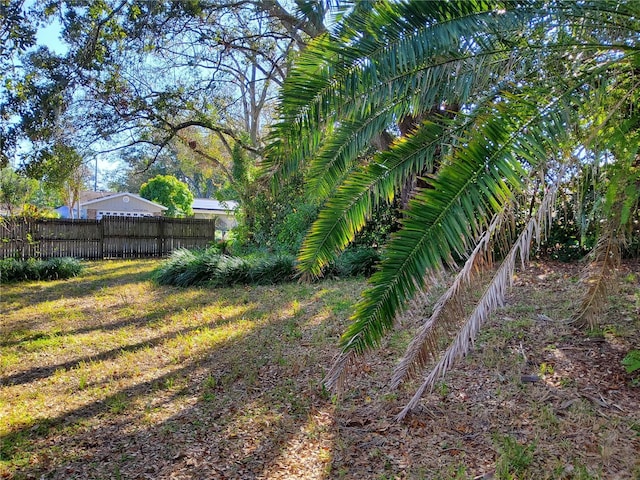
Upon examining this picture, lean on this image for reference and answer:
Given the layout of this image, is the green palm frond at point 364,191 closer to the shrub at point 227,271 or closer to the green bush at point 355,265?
the green bush at point 355,265

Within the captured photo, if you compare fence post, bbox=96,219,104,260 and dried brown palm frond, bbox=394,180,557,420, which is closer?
dried brown palm frond, bbox=394,180,557,420

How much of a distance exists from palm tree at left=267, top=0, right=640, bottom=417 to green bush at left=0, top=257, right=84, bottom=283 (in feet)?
33.9

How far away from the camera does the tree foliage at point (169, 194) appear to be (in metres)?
30.0

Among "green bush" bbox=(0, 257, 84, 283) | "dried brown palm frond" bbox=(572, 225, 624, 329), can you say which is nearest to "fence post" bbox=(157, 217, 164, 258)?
"green bush" bbox=(0, 257, 84, 283)

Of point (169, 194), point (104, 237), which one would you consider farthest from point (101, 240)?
point (169, 194)

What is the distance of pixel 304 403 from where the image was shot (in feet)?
12.7

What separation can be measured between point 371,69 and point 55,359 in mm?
4970

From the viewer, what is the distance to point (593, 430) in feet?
10.4

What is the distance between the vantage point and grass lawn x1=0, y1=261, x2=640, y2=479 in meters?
2.98

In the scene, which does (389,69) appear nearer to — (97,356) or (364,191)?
(364,191)

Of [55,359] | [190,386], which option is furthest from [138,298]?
[190,386]

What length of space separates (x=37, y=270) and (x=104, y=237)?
4980 mm

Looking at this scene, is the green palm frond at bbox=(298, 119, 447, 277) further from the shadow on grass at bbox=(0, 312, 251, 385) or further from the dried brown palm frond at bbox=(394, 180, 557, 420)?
the shadow on grass at bbox=(0, 312, 251, 385)

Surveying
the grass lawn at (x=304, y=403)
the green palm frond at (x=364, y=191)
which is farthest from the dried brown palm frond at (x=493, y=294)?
the green palm frond at (x=364, y=191)
